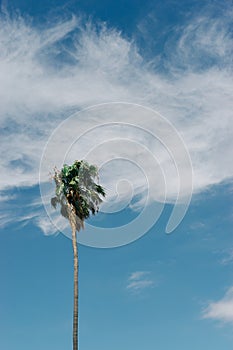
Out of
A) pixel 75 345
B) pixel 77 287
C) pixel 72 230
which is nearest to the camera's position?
pixel 75 345

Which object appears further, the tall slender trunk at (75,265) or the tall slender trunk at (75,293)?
the tall slender trunk at (75,265)

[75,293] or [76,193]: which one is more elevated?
[76,193]

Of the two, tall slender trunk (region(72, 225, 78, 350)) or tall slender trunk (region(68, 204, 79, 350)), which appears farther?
tall slender trunk (region(68, 204, 79, 350))

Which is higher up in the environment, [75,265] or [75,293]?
[75,265]

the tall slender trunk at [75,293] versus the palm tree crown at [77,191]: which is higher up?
the palm tree crown at [77,191]

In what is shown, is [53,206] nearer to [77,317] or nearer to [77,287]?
[77,287]

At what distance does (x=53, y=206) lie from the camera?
3738cm

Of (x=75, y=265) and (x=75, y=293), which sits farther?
(x=75, y=265)

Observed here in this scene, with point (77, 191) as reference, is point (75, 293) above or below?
below

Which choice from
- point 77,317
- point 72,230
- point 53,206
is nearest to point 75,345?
point 77,317

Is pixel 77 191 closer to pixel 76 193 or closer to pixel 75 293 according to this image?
pixel 76 193

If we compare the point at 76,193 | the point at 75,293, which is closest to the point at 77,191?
the point at 76,193

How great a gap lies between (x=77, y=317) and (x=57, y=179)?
1173 centimetres

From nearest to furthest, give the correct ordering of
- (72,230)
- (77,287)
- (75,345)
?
(75,345), (77,287), (72,230)
